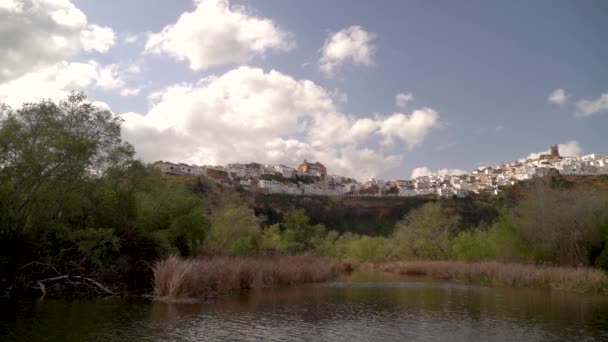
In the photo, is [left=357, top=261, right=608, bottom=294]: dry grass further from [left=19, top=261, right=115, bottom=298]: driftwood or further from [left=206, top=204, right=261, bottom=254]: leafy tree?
[left=19, top=261, right=115, bottom=298]: driftwood

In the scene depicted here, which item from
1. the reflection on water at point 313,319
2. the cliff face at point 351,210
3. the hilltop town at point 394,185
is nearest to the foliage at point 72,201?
the reflection on water at point 313,319

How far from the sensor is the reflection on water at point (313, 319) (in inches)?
549

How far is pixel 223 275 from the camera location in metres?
25.5

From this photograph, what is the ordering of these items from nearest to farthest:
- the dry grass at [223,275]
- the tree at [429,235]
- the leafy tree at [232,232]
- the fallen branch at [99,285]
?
the dry grass at [223,275], the fallen branch at [99,285], the leafy tree at [232,232], the tree at [429,235]

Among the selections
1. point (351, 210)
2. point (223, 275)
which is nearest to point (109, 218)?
point (223, 275)

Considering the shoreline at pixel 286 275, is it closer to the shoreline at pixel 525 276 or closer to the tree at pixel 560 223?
the shoreline at pixel 525 276

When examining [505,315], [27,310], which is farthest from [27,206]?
[505,315]

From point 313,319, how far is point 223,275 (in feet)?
30.1

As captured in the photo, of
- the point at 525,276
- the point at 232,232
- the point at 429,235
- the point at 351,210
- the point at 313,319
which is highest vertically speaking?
the point at 351,210

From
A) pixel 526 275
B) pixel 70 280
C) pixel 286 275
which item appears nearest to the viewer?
pixel 70 280

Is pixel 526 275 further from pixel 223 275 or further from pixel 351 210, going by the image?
pixel 351 210

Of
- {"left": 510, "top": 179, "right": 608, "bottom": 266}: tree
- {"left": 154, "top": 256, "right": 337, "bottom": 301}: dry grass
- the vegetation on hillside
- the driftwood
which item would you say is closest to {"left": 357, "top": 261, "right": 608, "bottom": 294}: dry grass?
{"left": 510, "top": 179, "right": 608, "bottom": 266}: tree

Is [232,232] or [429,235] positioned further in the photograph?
[429,235]

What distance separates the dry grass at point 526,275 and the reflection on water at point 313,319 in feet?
15.4
